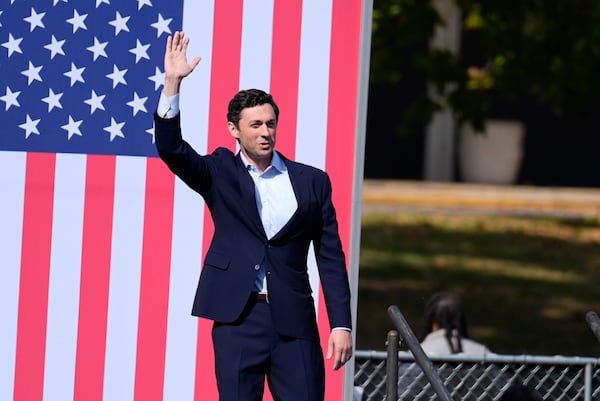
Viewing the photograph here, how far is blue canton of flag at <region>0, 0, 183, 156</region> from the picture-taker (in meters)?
5.58

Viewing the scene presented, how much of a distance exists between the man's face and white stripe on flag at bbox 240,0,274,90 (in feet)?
2.86

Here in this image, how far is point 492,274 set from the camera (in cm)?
1512

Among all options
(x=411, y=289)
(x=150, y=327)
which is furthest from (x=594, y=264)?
(x=150, y=327)

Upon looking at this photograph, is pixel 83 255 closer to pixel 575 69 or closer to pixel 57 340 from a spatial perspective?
pixel 57 340

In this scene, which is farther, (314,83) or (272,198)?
(314,83)

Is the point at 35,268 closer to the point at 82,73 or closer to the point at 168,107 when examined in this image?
the point at 82,73

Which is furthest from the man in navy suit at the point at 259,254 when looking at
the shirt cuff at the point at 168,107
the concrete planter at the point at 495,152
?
the concrete planter at the point at 495,152

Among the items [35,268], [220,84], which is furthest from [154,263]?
[220,84]

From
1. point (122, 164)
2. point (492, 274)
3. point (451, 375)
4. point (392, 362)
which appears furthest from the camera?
point (492, 274)

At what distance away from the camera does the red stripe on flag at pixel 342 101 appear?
18.3 feet

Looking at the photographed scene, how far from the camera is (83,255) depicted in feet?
18.4

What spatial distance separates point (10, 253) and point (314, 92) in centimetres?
143

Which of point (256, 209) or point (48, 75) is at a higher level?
point (48, 75)

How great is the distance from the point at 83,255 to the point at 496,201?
1412cm
